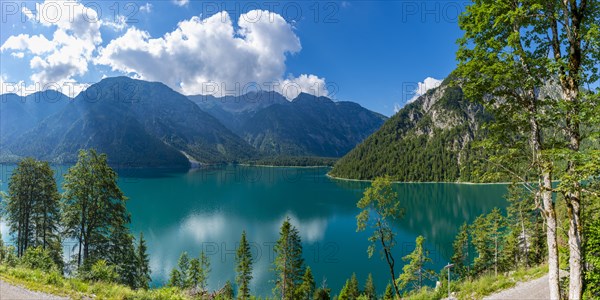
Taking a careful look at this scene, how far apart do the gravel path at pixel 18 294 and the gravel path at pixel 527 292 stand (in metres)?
17.4

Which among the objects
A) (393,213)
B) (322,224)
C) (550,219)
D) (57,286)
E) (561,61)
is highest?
(561,61)

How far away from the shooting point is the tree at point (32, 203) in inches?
1014

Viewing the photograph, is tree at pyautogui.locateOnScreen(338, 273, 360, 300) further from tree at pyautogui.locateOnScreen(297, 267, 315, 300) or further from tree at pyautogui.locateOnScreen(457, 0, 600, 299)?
tree at pyautogui.locateOnScreen(457, 0, 600, 299)

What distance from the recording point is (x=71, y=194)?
21172mm

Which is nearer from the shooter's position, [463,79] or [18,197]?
[463,79]

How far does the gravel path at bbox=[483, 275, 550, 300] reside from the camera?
13.8m

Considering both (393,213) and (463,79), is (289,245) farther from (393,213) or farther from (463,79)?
(463,79)

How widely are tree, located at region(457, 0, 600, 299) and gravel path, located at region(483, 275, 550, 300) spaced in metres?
7.00

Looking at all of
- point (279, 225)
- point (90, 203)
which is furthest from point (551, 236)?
point (279, 225)

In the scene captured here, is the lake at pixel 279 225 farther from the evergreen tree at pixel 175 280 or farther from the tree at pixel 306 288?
the tree at pixel 306 288

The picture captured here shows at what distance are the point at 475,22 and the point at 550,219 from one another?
589 cm

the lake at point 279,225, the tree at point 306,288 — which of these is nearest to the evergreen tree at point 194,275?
the lake at point 279,225

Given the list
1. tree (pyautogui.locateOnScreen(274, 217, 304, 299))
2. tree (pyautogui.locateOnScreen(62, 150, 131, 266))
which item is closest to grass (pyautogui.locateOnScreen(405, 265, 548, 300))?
tree (pyautogui.locateOnScreen(274, 217, 304, 299))

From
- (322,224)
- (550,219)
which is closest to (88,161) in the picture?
(550,219)
